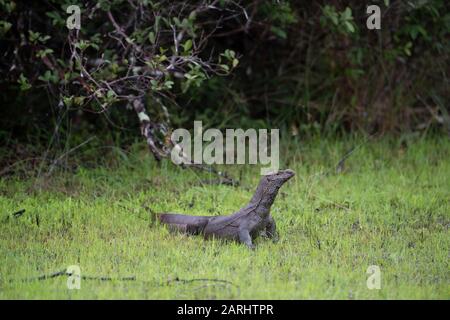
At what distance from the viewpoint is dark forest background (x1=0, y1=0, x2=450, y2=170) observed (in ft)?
24.1

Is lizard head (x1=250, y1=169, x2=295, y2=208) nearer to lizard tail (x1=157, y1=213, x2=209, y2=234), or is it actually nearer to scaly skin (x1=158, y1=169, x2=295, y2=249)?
scaly skin (x1=158, y1=169, x2=295, y2=249)

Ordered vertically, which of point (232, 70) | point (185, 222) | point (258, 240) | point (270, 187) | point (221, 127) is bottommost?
point (258, 240)

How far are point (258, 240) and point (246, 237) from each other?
0.23 metres

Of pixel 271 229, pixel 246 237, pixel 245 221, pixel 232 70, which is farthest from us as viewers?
pixel 232 70

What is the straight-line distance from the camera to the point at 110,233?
5.98m

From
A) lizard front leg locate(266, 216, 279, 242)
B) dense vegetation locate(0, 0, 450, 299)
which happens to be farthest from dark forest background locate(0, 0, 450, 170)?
lizard front leg locate(266, 216, 279, 242)

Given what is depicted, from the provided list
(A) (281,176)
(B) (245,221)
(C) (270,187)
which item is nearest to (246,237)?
(B) (245,221)

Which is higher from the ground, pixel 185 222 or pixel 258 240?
pixel 185 222

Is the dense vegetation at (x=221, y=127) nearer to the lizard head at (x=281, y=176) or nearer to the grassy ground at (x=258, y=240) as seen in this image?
the grassy ground at (x=258, y=240)

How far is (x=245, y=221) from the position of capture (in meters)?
5.78

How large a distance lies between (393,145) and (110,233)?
13.6ft

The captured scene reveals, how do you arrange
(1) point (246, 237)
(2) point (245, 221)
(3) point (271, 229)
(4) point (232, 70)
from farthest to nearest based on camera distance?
(4) point (232, 70) → (3) point (271, 229) → (2) point (245, 221) → (1) point (246, 237)

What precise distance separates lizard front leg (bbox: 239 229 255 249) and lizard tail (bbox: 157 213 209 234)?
361 millimetres

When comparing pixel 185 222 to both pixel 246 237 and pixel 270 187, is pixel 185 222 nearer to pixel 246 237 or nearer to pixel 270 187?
pixel 246 237
